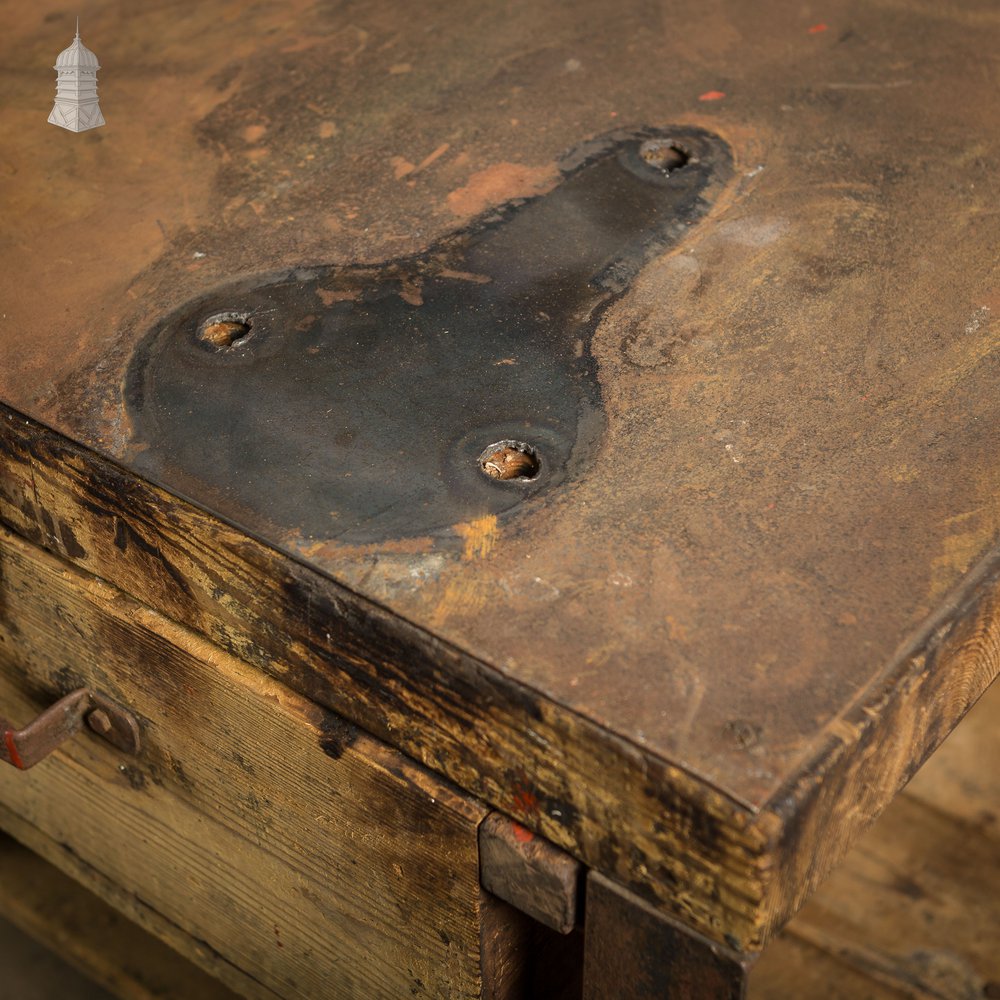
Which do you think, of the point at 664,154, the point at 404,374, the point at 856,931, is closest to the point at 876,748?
the point at 404,374

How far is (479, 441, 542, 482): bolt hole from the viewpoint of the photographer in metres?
0.95

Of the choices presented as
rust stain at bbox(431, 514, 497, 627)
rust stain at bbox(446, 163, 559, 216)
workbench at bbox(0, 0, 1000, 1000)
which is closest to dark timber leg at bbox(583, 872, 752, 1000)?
workbench at bbox(0, 0, 1000, 1000)

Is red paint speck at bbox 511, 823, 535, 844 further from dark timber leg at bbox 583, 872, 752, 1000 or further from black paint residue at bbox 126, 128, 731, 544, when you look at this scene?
black paint residue at bbox 126, 128, 731, 544

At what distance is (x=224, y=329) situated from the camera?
1.10m

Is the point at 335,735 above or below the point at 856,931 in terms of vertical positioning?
above

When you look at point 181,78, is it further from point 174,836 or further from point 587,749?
point 587,749

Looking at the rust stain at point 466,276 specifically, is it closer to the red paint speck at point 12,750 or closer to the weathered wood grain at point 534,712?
the weathered wood grain at point 534,712

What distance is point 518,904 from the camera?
89 centimetres

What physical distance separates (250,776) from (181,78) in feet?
2.60

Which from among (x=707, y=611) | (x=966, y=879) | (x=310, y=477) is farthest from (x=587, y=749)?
(x=966, y=879)

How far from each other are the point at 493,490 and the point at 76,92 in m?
0.58

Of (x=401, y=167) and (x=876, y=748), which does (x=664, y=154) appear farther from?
(x=876, y=748)

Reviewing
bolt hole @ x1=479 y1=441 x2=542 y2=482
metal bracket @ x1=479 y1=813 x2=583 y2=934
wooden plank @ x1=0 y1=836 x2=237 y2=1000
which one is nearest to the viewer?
metal bracket @ x1=479 y1=813 x2=583 y2=934

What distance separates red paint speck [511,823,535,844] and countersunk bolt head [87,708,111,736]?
42cm
